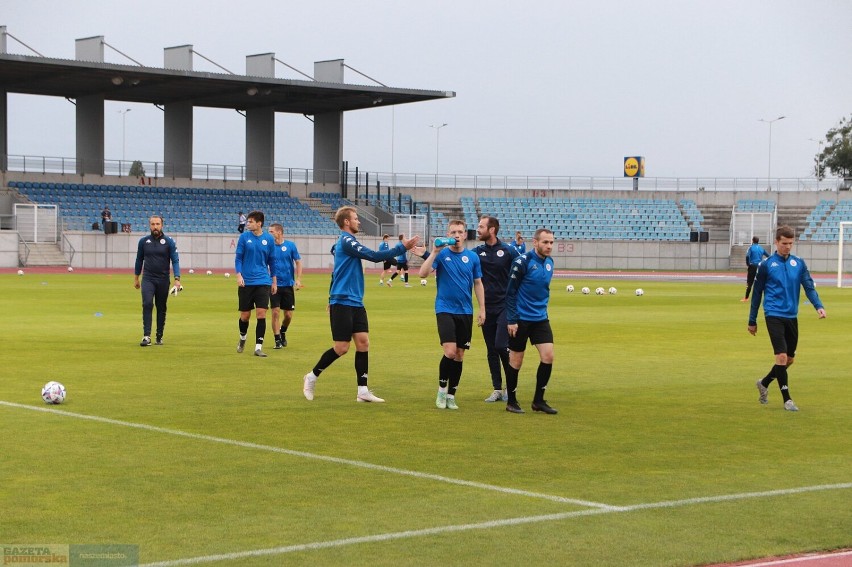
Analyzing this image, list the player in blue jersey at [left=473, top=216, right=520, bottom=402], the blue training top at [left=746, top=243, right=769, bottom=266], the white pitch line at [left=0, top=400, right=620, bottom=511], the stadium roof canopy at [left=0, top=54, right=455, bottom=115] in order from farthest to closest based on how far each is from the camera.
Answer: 1. the stadium roof canopy at [left=0, top=54, right=455, bottom=115]
2. the blue training top at [left=746, top=243, right=769, bottom=266]
3. the player in blue jersey at [left=473, top=216, right=520, bottom=402]
4. the white pitch line at [left=0, top=400, right=620, bottom=511]

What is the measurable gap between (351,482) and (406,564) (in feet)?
7.74

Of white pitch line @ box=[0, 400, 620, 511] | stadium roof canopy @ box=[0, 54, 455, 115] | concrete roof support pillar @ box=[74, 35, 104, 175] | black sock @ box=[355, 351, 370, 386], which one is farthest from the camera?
concrete roof support pillar @ box=[74, 35, 104, 175]

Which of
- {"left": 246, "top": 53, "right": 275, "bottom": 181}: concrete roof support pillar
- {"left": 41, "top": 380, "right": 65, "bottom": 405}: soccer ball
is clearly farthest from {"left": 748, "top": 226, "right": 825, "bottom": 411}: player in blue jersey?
{"left": 246, "top": 53, "right": 275, "bottom": 181}: concrete roof support pillar

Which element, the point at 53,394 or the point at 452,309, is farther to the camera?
the point at 452,309

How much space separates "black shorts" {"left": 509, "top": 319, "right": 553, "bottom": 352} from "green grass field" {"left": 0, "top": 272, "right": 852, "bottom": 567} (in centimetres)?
79

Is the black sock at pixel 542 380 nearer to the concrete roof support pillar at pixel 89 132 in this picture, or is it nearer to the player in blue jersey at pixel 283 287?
the player in blue jersey at pixel 283 287

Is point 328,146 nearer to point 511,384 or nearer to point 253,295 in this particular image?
point 253,295

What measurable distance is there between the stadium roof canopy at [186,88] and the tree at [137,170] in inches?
155

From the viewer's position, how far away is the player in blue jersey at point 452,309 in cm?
1345

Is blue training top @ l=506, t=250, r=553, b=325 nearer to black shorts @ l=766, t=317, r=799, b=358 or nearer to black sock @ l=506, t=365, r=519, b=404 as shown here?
black sock @ l=506, t=365, r=519, b=404

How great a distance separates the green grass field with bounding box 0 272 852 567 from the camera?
25.2 ft

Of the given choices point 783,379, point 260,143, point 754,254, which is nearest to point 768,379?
point 783,379

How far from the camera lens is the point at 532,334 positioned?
13383 mm

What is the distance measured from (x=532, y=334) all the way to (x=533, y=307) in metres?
0.30
